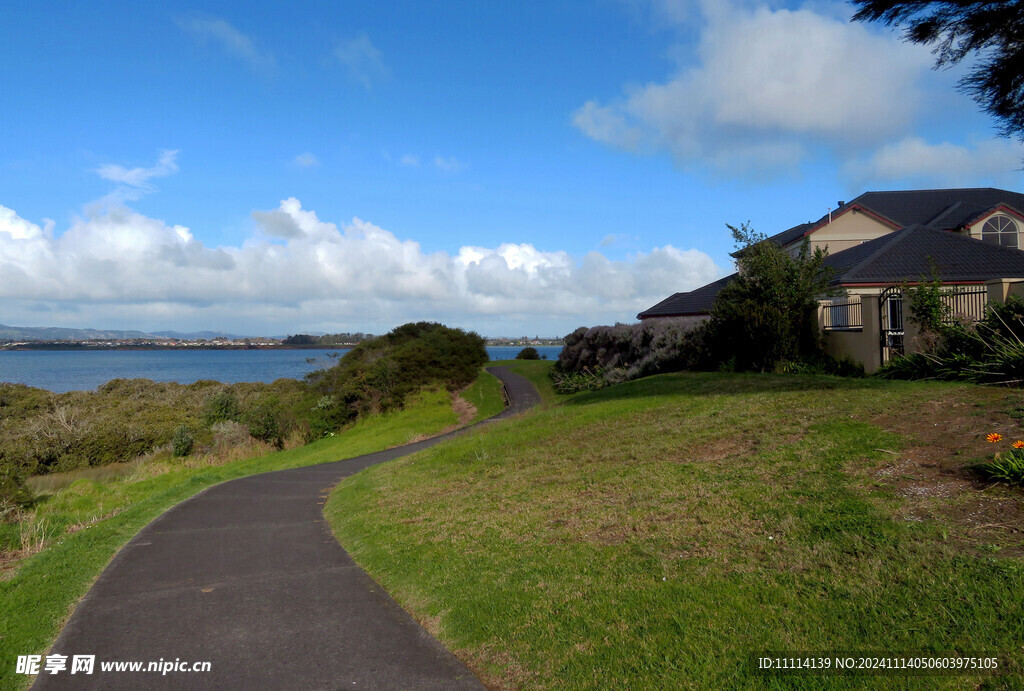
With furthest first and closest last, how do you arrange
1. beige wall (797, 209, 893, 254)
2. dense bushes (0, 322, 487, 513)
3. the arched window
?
1. beige wall (797, 209, 893, 254)
2. the arched window
3. dense bushes (0, 322, 487, 513)

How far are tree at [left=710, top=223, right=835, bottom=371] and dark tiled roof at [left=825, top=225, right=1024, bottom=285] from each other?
3.38 m

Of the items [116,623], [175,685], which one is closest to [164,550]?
[116,623]

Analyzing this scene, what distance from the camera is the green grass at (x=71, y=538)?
592cm

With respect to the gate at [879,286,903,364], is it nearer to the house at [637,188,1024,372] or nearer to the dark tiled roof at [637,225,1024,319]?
the house at [637,188,1024,372]

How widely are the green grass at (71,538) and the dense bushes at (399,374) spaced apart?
10897mm

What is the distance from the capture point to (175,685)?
15.9 ft

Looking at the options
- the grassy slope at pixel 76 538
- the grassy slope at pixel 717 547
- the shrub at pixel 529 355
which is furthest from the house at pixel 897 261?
the grassy slope at pixel 76 538

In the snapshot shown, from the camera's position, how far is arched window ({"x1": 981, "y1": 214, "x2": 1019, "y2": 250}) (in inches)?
1388

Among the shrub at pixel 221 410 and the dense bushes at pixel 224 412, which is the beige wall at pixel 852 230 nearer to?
the dense bushes at pixel 224 412

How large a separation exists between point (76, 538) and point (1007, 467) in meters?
11.2

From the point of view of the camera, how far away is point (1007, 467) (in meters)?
5.83

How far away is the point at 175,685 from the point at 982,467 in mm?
6898

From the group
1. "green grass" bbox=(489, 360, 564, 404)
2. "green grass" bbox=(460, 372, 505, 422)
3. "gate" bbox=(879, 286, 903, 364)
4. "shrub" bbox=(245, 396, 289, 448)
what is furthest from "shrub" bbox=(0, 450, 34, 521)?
"green grass" bbox=(489, 360, 564, 404)

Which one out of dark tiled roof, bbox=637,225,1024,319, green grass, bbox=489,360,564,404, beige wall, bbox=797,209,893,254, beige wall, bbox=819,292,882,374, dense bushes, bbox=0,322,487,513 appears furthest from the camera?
beige wall, bbox=797,209,893,254
